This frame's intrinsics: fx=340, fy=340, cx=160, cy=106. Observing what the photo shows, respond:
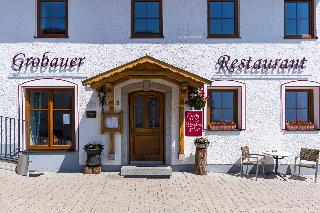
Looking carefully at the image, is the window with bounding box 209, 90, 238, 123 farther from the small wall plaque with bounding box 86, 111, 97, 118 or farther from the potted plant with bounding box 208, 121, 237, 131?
the small wall plaque with bounding box 86, 111, 97, 118

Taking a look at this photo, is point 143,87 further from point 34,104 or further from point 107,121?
point 34,104

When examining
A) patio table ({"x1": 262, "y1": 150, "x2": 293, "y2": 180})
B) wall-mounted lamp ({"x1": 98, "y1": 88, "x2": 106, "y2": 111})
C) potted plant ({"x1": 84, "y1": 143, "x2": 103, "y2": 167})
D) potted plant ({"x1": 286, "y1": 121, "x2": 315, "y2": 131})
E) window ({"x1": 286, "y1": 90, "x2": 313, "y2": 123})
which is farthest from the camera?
window ({"x1": 286, "y1": 90, "x2": 313, "y2": 123})

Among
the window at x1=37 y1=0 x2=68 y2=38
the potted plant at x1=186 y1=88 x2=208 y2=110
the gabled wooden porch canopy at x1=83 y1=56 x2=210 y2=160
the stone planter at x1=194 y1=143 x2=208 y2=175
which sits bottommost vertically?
the stone planter at x1=194 y1=143 x2=208 y2=175

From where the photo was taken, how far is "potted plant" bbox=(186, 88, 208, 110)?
10.9 meters

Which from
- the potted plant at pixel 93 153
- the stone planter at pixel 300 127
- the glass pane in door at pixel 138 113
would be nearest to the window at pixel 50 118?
the potted plant at pixel 93 153

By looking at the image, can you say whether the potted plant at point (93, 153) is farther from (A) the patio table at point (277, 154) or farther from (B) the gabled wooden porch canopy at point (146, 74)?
(A) the patio table at point (277, 154)

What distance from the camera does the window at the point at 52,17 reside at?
11219 mm

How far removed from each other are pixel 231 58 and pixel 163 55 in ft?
7.35

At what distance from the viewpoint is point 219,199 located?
26.2 ft

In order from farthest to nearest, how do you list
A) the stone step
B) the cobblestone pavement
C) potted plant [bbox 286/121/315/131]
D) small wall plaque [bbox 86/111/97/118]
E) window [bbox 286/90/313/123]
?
window [bbox 286/90/313/123] < potted plant [bbox 286/121/315/131] < small wall plaque [bbox 86/111/97/118] < the stone step < the cobblestone pavement

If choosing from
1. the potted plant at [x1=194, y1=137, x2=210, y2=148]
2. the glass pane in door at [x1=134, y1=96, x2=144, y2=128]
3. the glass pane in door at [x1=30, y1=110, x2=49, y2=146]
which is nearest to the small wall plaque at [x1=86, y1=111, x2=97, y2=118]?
the glass pane in door at [x1=134, y1=96, x2=144, y2=128]

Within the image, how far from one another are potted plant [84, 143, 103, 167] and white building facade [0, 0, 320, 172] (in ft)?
1.14

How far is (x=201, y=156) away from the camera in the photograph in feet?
35.1

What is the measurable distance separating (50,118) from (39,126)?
477mm
